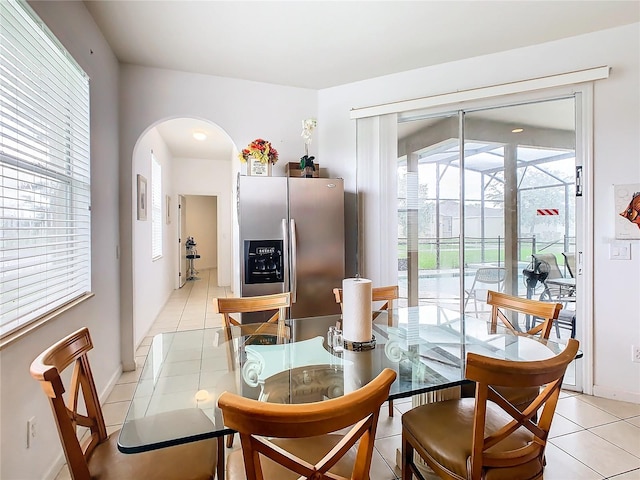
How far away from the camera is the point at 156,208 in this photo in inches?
213

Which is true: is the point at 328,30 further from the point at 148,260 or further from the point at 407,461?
the point at 148,260

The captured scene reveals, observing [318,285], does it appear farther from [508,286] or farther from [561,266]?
[561,266]

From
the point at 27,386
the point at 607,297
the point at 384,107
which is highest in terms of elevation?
the point at 384,107

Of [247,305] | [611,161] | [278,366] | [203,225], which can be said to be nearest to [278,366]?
[278,366]

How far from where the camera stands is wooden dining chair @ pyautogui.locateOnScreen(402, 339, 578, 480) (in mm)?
1031

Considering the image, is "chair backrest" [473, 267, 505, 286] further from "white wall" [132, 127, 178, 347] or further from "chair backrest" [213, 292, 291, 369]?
"white wall" [132, 127, 178, 347]

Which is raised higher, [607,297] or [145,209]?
[145,209]

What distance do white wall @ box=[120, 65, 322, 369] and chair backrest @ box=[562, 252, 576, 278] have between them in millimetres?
A: 2587

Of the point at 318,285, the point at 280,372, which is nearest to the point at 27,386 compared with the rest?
the point at 280,372

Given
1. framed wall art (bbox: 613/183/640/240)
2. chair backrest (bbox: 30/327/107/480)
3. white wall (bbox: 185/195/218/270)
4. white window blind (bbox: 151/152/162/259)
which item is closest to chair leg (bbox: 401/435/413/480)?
chair backrest (bbox: 30/327/107/480)

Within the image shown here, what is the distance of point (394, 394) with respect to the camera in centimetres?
125

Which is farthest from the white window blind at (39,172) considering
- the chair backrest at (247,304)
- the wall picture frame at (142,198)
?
the wall picture frame at (142,198)

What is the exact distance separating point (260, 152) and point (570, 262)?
277 centimetres

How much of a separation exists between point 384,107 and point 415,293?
5.92 feet
